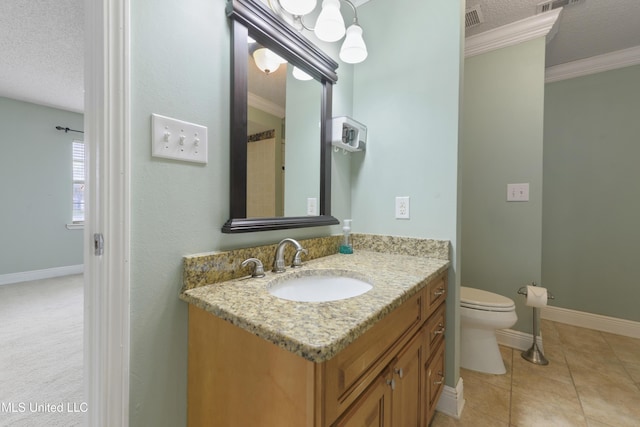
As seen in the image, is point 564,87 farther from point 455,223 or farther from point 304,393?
point 304,393

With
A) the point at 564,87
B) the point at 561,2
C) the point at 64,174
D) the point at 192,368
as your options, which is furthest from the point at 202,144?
the point at 64,174

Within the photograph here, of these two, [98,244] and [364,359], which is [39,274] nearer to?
[98,244]

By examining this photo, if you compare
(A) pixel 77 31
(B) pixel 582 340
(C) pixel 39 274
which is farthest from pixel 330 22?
(C) pixel 39 274

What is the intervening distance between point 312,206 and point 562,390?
1.88 metres

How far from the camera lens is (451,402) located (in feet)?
4.61

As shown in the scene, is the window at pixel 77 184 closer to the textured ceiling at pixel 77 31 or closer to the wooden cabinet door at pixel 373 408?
the textured ceiling at pixel 77 31

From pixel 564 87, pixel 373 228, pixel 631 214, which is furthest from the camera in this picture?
pixel 564 87

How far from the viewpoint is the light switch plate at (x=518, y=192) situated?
210 cm

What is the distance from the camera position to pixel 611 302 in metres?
2.38

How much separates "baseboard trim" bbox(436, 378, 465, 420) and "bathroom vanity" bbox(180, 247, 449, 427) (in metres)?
0.45

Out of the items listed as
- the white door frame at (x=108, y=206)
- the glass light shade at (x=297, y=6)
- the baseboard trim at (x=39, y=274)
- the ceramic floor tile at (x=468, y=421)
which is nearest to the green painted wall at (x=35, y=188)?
the baseboard trim at (x=39, y=274)

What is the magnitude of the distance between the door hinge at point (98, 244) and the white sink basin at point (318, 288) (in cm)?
52

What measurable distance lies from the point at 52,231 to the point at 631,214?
6.83 m

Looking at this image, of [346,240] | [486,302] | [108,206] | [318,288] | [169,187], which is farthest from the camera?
[486,302]
